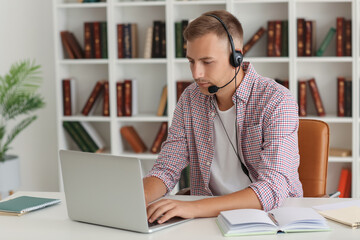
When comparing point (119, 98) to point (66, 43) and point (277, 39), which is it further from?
point (277, 39)

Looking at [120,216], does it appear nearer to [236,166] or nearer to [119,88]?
[236,166]

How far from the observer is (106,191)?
1562mm

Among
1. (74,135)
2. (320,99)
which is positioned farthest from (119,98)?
(320,99)

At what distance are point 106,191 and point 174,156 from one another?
0.63 metres

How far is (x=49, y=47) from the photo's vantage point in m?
4.22

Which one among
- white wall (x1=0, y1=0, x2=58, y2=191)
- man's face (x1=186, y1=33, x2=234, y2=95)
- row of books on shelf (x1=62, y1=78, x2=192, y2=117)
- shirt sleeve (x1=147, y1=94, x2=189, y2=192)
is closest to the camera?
man's face (x1=186, y1=33, x2=234, y2=95)

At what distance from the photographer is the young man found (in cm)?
183

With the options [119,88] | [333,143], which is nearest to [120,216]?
[119,88]

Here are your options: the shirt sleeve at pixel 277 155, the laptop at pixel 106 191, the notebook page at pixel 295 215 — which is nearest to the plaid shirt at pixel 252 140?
the shirt sleeve at pixel 277 155

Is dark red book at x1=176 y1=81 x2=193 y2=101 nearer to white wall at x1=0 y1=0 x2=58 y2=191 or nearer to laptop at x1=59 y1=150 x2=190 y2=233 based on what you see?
white wall at x1=0 y1=0 x2=58 y2=191

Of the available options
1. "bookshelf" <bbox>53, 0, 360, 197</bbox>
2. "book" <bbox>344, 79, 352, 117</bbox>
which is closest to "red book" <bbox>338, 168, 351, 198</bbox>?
"bookshelf" <bbox>53, 0, 360, 197</bbox>

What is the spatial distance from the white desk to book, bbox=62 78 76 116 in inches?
92.5

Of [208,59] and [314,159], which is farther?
[314,159]

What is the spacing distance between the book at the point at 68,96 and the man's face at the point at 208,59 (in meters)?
2.16
